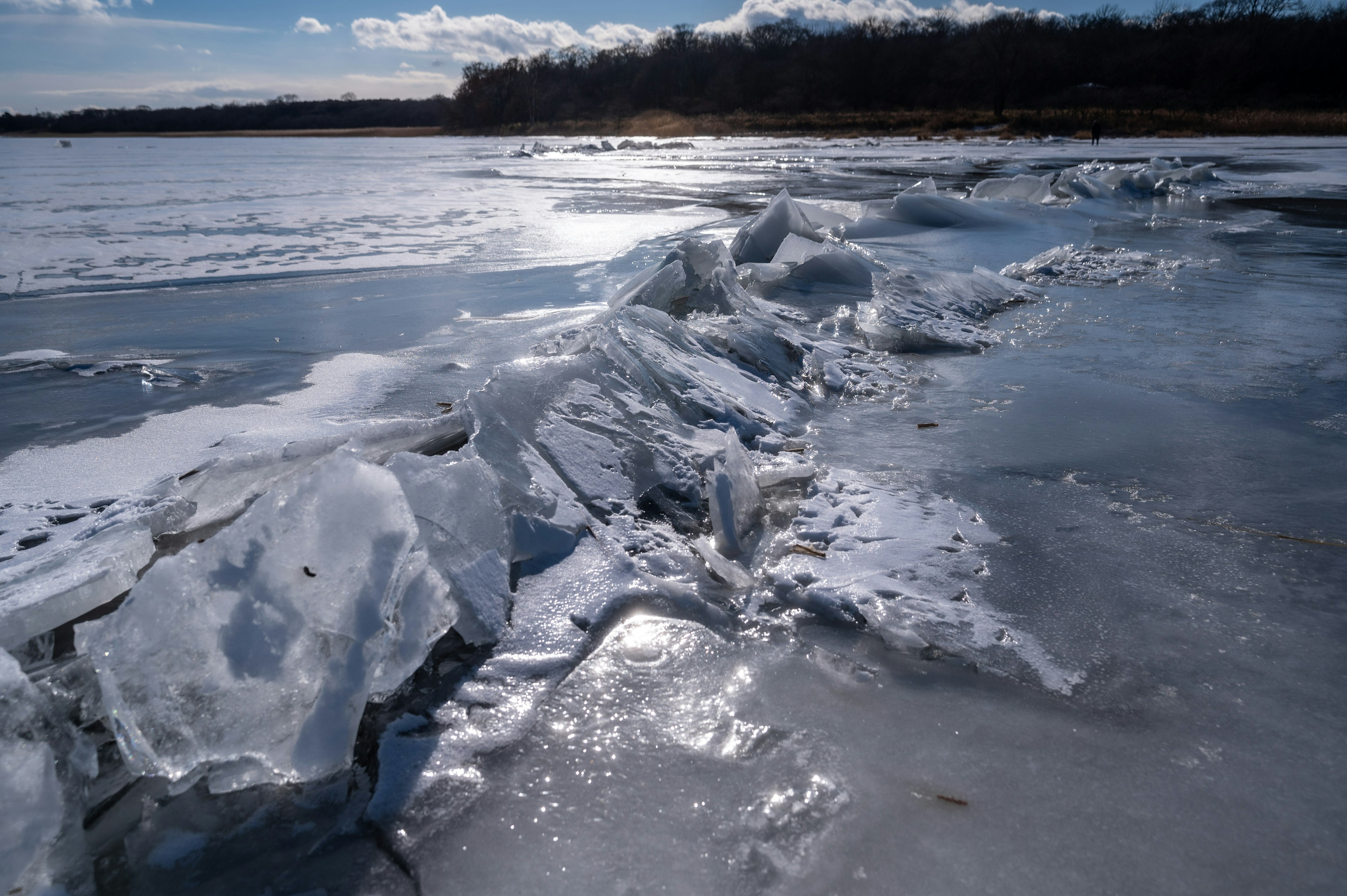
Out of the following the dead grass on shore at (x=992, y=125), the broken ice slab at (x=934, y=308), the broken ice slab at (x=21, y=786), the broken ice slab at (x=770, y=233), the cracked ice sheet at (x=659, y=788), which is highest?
the dead grass on shore at (x=992, y=125)

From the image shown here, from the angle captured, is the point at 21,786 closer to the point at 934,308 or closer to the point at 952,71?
the point at 934,308

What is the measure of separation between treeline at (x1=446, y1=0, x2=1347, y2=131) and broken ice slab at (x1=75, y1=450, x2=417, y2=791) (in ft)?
111

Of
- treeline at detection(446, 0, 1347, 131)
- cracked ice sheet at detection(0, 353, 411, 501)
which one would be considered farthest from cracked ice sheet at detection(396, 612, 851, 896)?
treeline at detection(446, 0, 1347, 131)

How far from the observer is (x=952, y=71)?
145 ft

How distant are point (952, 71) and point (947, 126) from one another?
868 inches

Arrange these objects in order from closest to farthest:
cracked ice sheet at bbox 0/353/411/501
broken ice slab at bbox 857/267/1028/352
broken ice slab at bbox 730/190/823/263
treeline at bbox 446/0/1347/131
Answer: cracked ice sheet at bbox 0/353/411/501 → broken ice slab at bbox 857/267/1028/352 → broken ice slab at bbox 730/190/823/263 → treeline at bbox 446/0/1347/131

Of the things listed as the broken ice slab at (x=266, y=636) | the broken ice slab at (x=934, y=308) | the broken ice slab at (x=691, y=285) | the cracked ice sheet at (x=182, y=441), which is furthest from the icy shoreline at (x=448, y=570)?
the broken ice slab at (x=934, y=308)

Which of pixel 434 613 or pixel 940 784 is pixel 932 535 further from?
pixel 434 613

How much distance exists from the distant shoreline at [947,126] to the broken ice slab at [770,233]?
19.8 metres

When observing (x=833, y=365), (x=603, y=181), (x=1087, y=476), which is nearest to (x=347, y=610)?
(x=1087, y=476)

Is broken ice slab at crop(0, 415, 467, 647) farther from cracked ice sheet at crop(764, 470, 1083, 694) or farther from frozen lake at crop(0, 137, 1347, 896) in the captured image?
cracked ice sheet at crop(764, 470, 1083, 694)

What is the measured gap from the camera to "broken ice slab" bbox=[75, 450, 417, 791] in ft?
3.10

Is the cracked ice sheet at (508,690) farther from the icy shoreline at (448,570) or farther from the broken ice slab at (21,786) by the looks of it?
the broken ice slab at (21,786)

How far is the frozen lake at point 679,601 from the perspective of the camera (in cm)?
89
